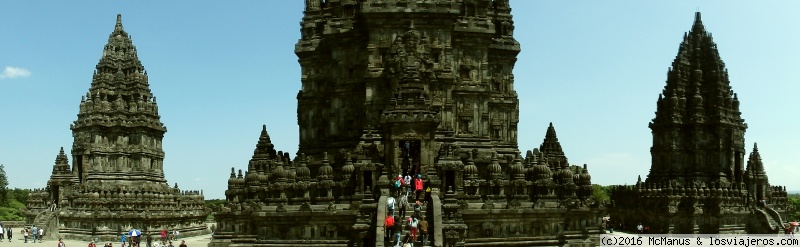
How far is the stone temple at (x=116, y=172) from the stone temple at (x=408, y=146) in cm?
1157

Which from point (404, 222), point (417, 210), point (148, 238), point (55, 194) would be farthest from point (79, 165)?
point (417, 210)

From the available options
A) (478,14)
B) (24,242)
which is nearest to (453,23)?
(478,14)

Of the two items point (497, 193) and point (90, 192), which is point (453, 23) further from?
point (90, 192)

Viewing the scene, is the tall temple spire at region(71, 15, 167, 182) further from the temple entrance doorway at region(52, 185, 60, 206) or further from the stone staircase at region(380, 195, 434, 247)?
the stone staircase at region(380, 195, 434, 247)

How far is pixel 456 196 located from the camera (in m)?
38.8

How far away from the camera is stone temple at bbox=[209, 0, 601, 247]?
39.5 meters

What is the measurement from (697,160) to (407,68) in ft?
112

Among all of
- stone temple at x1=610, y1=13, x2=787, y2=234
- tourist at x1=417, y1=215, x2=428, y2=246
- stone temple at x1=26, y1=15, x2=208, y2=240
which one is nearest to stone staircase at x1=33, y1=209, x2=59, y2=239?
stone temple at x1=26, y1=15, x2=208, y2=240

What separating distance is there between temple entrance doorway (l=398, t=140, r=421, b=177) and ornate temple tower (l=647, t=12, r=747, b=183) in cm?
3300

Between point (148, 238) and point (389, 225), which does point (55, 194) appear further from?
point (389, 225)

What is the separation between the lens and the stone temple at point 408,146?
39500 millimetres

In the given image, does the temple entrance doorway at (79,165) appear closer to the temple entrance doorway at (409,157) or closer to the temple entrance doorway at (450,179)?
the temple entrance doorway at (409,157)

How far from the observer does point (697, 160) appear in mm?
67188

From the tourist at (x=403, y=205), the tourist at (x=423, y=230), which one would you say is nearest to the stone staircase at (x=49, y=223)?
the tourist at (x=403, y=205)
